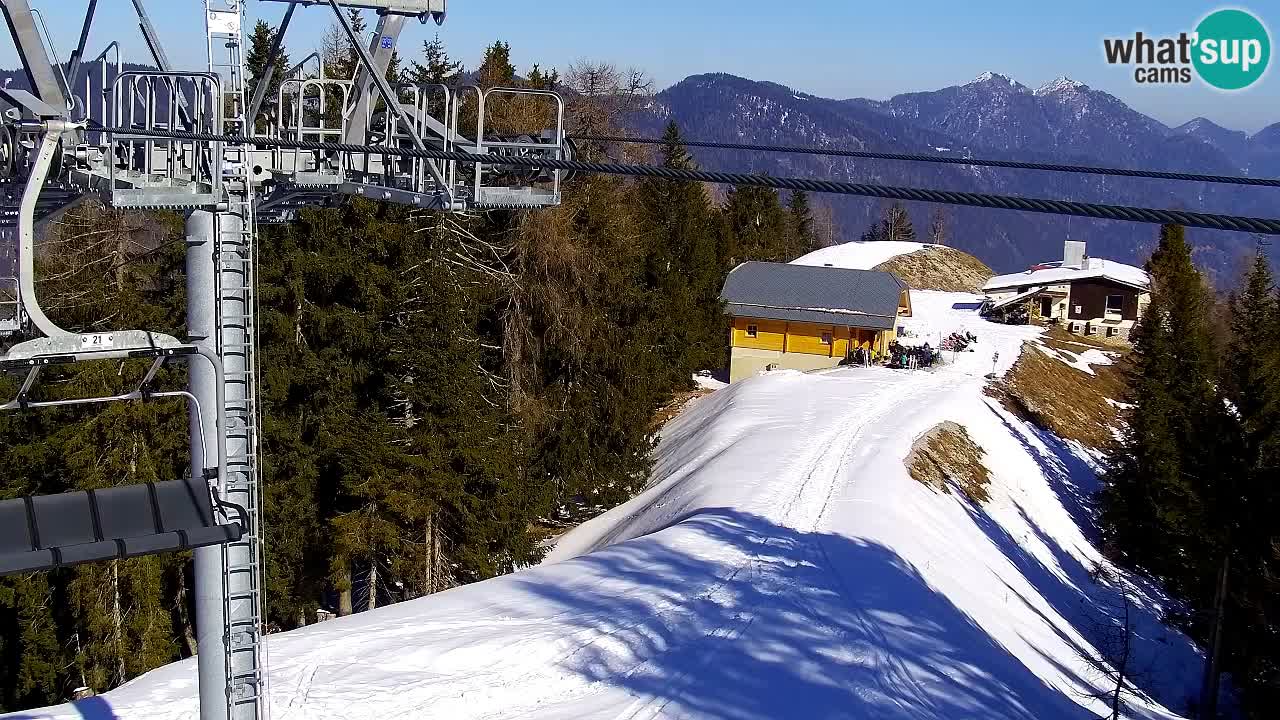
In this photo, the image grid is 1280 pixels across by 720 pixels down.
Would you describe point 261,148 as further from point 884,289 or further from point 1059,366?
point 1059,366

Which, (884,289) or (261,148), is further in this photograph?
(884,289)

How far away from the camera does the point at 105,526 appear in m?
7.96

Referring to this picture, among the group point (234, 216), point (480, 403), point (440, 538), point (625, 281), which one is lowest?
point (440, 538)

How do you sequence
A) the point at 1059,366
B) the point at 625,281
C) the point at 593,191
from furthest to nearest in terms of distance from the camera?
the point at 1059,366
the point at 625,281
the point at 593,191

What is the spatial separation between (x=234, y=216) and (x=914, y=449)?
2830 centimetres

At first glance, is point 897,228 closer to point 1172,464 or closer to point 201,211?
point 1172,464

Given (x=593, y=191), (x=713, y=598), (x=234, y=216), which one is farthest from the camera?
(x=593, y=191)

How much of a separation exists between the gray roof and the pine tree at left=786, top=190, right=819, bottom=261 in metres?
43.4

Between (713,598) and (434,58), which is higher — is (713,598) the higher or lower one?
the lower one

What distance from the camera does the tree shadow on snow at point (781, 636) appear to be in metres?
16.4

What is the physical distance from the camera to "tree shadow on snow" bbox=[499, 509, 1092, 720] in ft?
53.7

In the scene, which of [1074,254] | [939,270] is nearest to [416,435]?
Result: [1074,254]

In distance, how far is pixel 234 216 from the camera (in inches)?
385

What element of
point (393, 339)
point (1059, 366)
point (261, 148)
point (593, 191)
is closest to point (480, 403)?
point (393, 339)
